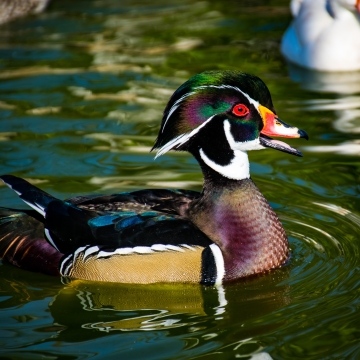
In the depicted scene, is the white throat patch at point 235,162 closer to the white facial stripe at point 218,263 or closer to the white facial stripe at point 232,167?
the white facial stripe at point 232,167

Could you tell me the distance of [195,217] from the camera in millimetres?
5539

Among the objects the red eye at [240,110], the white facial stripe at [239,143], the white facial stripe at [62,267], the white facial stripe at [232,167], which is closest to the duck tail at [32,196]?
the white facial stripe at [62,267]

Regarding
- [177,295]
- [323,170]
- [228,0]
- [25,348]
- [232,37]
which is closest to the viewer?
[25,348]

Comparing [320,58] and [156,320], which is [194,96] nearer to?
[156,320]

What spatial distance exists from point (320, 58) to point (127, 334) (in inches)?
224

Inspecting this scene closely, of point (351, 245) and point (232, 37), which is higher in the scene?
point (232, 37)

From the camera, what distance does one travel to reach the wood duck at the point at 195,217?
5391 millimetres

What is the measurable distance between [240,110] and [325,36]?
485cm

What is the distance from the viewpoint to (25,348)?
4.82 meters

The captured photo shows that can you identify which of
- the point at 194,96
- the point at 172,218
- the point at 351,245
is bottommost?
the point at 351,245

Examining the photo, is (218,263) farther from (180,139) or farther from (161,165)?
(161,165)

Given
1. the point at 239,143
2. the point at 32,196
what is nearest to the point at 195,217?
the point at 239,143

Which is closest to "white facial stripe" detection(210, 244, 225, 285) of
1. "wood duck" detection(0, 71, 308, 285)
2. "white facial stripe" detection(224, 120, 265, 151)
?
"wood duck" detection(0, 71, 308, 285)

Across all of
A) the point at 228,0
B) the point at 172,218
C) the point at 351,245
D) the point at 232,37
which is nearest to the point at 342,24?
the point at 232,37
